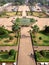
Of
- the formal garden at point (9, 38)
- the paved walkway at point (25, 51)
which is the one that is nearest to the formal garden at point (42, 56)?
the paved walkway at point (25, 51)

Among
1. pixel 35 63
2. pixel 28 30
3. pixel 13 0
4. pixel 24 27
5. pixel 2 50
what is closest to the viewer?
pixel 35 63

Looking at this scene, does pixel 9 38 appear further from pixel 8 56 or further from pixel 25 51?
pixel 8 56

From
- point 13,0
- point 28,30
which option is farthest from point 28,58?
point 13,0

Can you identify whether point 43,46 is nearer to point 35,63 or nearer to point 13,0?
point 35,63

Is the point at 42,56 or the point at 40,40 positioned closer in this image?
the point at 42,56

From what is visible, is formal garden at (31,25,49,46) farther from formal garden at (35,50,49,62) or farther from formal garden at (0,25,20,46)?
formal garden at (35,50,49,62)

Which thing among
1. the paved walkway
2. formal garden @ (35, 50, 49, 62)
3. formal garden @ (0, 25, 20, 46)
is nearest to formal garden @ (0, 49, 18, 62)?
the paved walkway

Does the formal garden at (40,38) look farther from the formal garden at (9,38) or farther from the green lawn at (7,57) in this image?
the green lawn at (7,57)

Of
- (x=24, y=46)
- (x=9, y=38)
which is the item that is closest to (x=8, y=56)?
(x=24, y=46)
